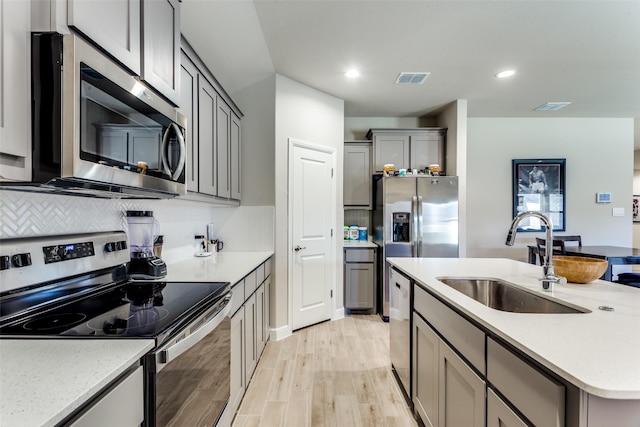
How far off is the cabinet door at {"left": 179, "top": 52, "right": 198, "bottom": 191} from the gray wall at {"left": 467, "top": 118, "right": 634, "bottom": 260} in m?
4.07

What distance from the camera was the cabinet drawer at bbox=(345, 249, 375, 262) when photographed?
3.76m

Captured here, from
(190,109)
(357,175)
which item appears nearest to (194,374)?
(190,109)

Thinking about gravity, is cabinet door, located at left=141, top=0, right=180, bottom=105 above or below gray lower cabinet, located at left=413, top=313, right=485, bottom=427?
above

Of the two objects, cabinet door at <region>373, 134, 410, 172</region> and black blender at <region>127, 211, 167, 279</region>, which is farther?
cabinet door at <region>373, 134, 410, 172</region>

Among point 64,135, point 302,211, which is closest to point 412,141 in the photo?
point 302,211

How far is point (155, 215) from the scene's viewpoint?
2.11 metres

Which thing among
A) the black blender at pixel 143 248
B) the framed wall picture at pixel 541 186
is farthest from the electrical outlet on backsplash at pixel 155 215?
the framed wall picture at pixel 541 186

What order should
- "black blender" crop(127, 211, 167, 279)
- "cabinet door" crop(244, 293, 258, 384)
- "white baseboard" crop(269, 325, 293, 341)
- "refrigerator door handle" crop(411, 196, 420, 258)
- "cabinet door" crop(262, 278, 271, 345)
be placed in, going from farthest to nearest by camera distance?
"refrigerator door handle" crop(411, 196, 420, 258)
"white baseboard" crop(269, 325, 293, 341)
"cabinet door" crop(262, 278, 271, 345)
"cabinet door" crop(244, 293, 258, 384)
"black blender" crop(127, 211, 167, 279)

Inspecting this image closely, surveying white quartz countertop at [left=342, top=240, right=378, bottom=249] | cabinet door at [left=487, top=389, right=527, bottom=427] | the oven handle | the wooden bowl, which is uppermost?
the wooden bowl

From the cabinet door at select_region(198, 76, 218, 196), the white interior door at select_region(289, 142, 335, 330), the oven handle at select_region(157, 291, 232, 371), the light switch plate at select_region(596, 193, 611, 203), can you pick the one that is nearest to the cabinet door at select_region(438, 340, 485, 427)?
the oven handle at select_region(157, 291, 232, 371)

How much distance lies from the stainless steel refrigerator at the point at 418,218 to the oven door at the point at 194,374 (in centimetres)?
240

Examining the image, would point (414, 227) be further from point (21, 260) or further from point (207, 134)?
point (21, 260)

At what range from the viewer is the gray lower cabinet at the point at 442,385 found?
116 centimetres

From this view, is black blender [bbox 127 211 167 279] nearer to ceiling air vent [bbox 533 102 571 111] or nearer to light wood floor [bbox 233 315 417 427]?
light wood floor [bbox 233 315 417 427]
